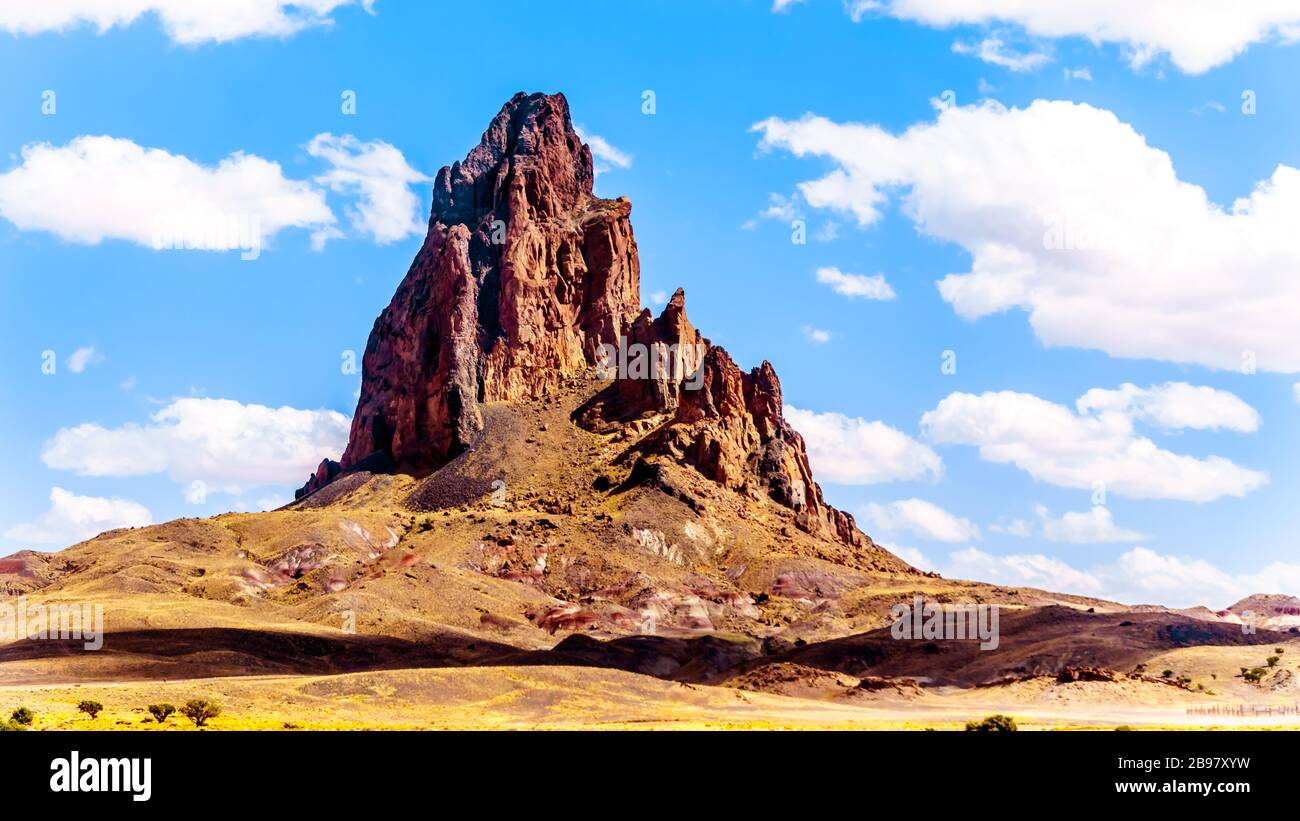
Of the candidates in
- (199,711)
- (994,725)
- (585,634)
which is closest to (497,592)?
(585,634)

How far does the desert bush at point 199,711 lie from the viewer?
2814 inches

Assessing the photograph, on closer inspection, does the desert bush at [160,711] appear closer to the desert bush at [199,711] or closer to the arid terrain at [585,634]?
the desert bush at [199,711]

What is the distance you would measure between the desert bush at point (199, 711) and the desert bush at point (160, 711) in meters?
0.99

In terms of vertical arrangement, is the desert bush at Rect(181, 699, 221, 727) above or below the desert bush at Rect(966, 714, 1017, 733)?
above

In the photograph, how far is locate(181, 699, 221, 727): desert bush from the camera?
71475mm

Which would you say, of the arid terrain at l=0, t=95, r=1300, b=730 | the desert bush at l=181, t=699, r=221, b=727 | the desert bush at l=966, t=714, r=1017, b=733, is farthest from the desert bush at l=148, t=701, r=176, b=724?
the desert bush at l=966, t=714, r=1017, b=733

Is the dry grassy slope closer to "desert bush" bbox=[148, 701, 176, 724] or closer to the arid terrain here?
the arid terrain

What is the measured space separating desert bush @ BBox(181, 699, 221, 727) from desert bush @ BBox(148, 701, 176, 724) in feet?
3.23

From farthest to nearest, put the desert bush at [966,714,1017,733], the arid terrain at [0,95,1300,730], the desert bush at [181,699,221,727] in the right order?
the arid terrain at [0,95,1300,730] → the desert bush at [966,714,1017,733] → the desert bush at [181,699,221,727]

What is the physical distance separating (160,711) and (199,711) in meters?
2.72

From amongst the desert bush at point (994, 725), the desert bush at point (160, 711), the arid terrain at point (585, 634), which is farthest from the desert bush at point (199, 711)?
the desert bush at point (994, 725)
